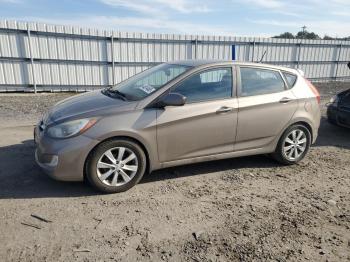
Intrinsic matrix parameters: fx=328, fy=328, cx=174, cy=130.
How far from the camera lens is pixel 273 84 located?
5.04 m

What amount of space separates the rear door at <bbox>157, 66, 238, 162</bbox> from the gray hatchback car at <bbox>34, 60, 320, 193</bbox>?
0.04 feet

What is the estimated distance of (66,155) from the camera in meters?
3.81

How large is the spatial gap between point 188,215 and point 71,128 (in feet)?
5.57

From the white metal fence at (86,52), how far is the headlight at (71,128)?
9.34 meters

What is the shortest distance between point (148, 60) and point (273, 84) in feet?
31.9

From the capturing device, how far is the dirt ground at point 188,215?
301 centimetres

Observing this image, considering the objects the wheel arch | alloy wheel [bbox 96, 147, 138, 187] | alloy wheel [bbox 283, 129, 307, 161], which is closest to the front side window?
the wheel arch

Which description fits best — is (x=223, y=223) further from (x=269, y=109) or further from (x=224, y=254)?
(x=269, y=109)

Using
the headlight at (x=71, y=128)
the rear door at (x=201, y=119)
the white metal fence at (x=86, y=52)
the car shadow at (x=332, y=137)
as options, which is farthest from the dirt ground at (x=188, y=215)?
the white metal fence at (x=86, y=52)

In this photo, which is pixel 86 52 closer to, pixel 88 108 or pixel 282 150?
pixel 88 108

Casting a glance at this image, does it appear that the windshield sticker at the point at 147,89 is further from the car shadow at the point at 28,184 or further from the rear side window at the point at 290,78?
the rear side window at the point at 290,78

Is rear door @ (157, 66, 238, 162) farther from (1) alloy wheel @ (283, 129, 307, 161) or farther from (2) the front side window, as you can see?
(1) alloy wheel @ (283, 129, 307, 161)

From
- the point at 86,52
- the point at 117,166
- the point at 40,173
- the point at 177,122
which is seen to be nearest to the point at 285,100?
the point at 177,122

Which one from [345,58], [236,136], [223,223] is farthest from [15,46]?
[345,58]
